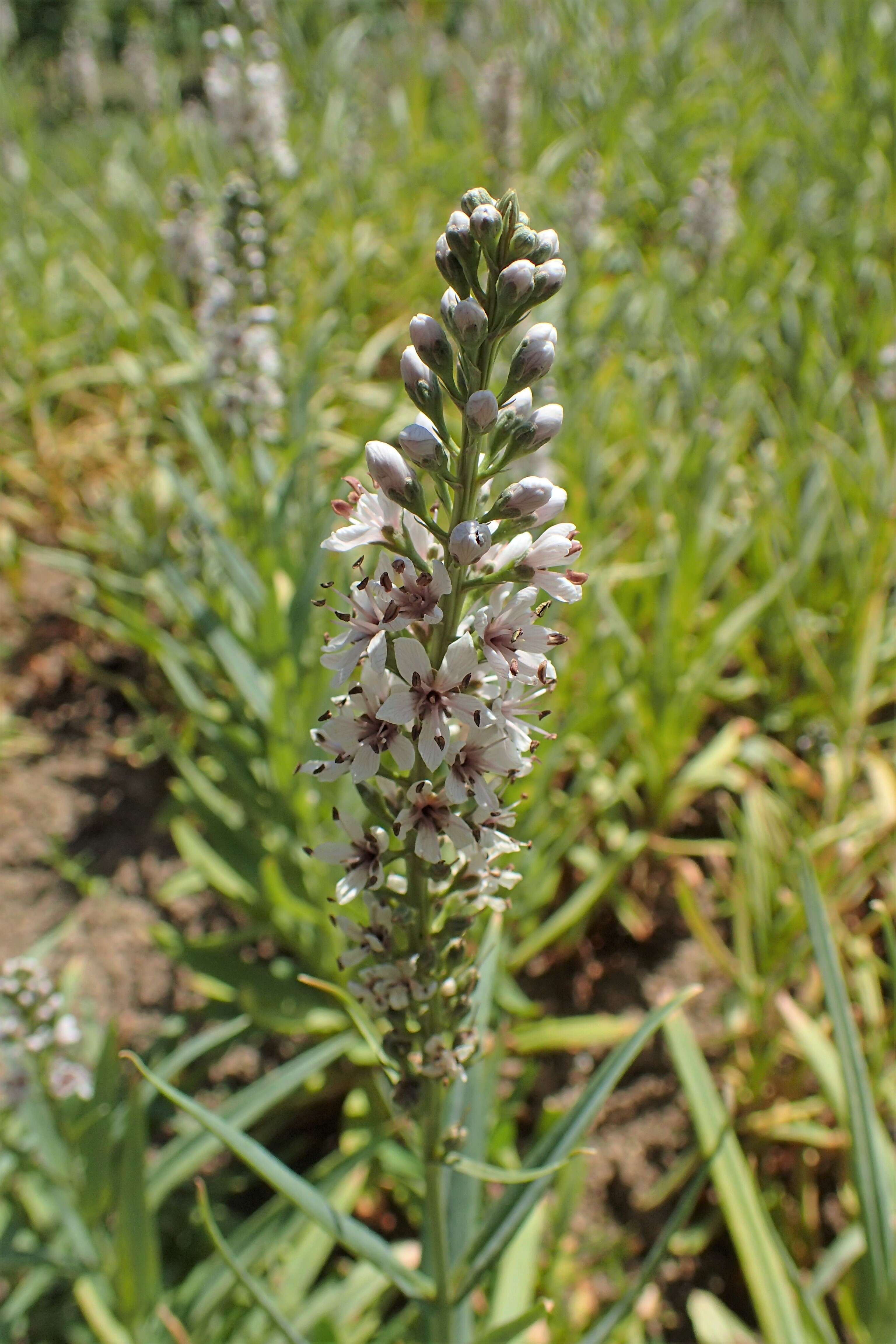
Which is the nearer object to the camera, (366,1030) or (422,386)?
(422,386)

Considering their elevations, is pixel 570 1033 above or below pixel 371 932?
below

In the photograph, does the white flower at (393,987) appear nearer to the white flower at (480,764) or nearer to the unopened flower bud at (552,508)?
the white flower at (480,764)

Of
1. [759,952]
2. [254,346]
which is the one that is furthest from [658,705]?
[254,346]

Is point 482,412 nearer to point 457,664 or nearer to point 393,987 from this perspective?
point 457,664

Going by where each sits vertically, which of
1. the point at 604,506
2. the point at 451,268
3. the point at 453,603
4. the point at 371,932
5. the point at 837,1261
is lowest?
the point at 837,1261

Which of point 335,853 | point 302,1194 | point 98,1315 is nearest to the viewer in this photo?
point 335,853

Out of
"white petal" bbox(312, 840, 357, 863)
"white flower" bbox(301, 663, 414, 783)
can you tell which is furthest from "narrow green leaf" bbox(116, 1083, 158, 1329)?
"white flower" bbox(301, 663, 414, 783)

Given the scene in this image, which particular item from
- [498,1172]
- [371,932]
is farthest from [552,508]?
[498,1172]
